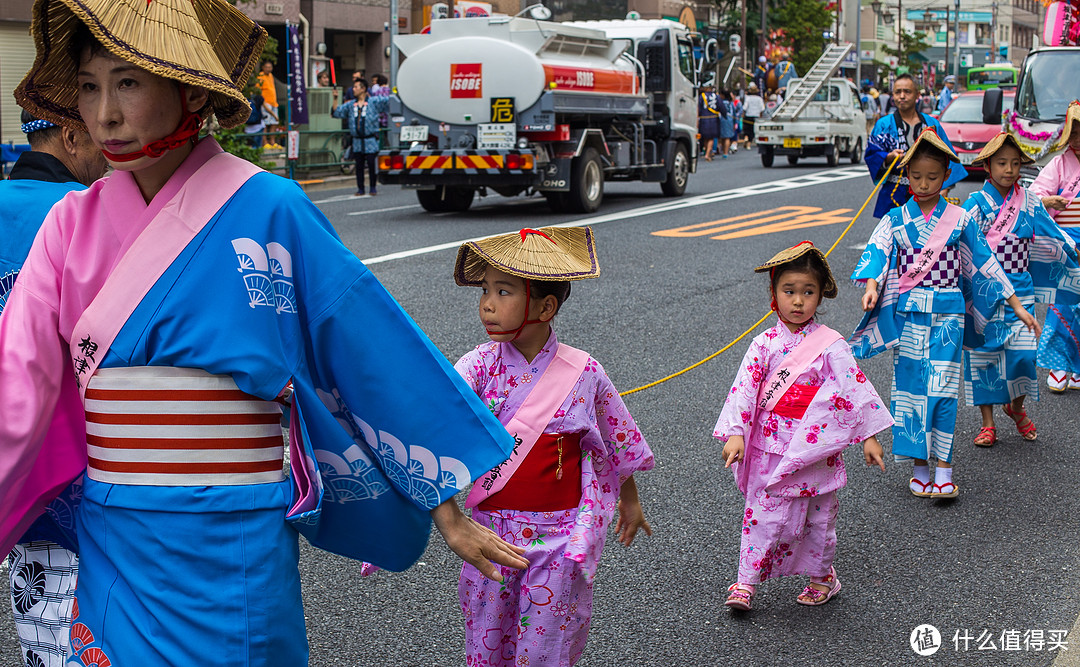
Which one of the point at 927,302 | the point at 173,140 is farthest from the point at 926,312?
the point at 173,140

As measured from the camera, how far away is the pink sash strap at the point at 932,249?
4.81m

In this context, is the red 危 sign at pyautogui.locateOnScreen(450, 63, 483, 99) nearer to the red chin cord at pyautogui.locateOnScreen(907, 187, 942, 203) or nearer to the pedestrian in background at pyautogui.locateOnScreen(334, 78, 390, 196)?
the pedestrian in background at pyautogui.locateOnScreen(334, 78, 390, 196)

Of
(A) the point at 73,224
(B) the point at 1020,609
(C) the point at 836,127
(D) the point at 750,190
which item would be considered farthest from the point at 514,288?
(C) the point at 836,127

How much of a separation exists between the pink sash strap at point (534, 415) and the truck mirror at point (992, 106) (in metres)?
10.3

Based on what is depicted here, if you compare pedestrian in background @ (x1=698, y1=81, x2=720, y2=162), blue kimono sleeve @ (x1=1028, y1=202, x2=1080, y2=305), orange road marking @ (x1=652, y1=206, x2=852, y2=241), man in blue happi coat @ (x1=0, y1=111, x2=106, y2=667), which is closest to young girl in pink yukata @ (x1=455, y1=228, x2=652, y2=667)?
man in blue happi coat @ (x1=0, y1=111, x2=106, y2=667)

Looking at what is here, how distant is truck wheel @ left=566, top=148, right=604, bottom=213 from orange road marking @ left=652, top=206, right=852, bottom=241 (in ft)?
5.90

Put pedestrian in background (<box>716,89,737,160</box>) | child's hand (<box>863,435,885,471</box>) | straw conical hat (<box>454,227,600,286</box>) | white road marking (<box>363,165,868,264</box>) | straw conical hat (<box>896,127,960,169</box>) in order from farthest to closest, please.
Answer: pedestrian in background (<box>716,89,737,160</box>)
white road marking (<box>363,165,868,264</box>)
straw conical hat (<box>896,127,960,169</box>)
child's hand (<box>863,435,885,471</box>)
straw conical hat (<box>454,227,600,286</box>)

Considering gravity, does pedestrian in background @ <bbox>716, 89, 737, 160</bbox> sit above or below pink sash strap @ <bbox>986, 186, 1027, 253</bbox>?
above

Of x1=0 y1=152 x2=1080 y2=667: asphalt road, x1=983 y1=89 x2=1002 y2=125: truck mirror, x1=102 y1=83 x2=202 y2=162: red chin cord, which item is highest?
x1=983 y1=89 x2=1002 y2=125: truck mirror

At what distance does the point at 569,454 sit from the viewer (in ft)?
9.57

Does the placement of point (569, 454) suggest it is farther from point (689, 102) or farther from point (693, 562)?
point (689, 102)

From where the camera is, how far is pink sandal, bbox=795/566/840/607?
3.83 meters

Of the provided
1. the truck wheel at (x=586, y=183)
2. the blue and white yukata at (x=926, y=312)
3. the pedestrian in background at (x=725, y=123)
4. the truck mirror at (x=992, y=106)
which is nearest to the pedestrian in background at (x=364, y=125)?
the truck wheel at (x=586, y=183)

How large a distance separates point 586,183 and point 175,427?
44.3 ft
